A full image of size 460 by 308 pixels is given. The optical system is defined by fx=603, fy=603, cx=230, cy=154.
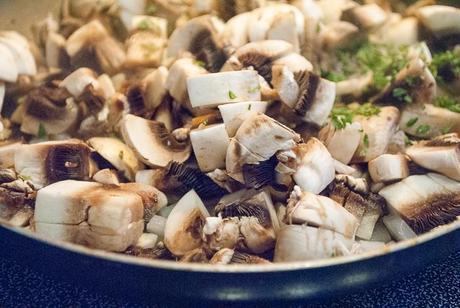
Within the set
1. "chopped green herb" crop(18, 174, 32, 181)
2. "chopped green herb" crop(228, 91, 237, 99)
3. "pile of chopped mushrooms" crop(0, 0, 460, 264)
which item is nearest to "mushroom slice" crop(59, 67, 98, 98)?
"pile of chopped mushrooms" crop(0, 0, 460, 264)

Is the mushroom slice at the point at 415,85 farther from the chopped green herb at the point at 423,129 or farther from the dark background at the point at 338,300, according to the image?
the dark background at the point at 338,300

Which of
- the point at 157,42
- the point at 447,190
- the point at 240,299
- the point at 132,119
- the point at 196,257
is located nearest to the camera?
the point at 240,299

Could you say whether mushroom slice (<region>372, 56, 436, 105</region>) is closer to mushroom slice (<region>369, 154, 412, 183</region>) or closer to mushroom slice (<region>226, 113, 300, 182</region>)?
mushroom slice (<region>369, 154, 412, 183</region>)

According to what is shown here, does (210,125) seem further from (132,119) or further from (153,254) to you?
(153,254)

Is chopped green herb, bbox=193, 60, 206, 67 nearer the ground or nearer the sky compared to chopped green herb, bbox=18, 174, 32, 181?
nearer the sky

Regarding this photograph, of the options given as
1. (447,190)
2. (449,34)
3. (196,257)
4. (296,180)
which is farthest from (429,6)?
(196,257)

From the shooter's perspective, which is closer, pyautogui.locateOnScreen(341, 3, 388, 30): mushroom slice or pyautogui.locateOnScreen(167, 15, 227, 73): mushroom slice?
pyautogui.locateOnScreen(167, 15, 227, 73): mushroom slice
